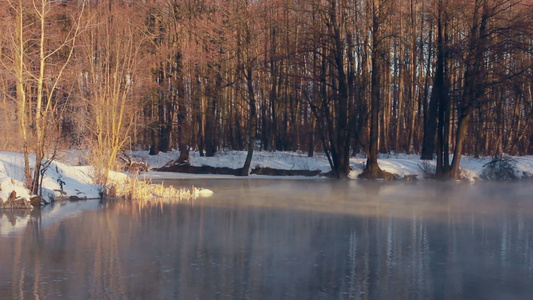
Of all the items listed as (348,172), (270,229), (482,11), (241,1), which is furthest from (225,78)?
(270,229)

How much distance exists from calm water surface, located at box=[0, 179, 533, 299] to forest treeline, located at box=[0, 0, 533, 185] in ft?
20.8

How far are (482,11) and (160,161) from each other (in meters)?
21.6

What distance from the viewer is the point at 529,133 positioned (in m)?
43.9

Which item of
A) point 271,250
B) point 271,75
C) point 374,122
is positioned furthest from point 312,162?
point 271,250

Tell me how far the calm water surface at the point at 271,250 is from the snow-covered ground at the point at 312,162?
12280 mm

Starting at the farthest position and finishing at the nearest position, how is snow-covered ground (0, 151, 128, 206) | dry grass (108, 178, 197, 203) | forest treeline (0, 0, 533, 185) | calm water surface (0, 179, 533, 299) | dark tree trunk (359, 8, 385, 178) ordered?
dark tree trunk (359, 8, 385, 178), forest treeline (0, 0, 533, 185), dry grass (108, 178, 197, 203), snow-covered ground (0, 151, 128, 206), calm water surface (0, 179, 533, 299)

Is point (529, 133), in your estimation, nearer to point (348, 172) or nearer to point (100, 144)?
point (348, 172)

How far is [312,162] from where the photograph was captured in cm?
3753

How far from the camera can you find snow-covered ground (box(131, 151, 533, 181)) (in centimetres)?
3403

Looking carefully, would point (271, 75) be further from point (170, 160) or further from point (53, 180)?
point (53, 180)

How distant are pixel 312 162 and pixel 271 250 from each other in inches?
1001

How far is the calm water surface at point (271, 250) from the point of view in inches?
359

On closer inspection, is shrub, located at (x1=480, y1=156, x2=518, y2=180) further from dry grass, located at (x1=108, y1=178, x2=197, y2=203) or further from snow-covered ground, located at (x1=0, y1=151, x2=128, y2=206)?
snow-covered ground, located at (x1=0, y1=151, x2=128, y2=206)

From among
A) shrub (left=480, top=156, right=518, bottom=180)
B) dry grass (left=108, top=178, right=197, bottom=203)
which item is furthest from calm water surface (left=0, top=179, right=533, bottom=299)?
shrub (left=480, top=156, right=518, bottom=180)
